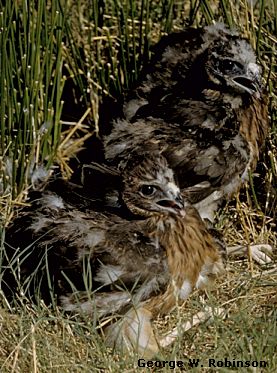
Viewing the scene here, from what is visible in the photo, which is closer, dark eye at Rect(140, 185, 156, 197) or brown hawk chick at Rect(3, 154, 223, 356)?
brown hawk chick at Rect(3, 154, 223, 356)

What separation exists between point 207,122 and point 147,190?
2.51 feet

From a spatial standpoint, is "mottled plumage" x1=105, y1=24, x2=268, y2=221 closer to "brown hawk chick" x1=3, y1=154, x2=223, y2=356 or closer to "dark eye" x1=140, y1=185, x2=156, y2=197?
"brown hawk chick" x1=3, y1=154, x2=223, y2=356

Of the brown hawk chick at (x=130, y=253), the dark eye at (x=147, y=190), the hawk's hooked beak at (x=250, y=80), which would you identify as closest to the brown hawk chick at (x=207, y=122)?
the hawk's hooked beak at (x=250, y=80)

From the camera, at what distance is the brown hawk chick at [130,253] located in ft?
13.8

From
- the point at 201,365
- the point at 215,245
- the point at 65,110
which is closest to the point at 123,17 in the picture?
the point at 65,110

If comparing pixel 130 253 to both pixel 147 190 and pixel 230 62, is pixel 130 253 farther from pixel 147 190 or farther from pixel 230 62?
pixel 230 62

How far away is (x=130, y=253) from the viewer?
4.29 metres

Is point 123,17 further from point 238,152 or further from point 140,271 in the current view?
point 140,271

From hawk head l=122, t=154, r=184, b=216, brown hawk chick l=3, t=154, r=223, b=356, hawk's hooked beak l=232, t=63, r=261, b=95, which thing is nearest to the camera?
brown hawk chick l=3, t=154, r=223, b=356

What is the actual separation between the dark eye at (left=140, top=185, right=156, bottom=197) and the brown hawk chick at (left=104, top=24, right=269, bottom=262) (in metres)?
0.51

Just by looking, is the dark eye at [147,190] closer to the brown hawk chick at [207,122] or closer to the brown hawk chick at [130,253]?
the brown hawk chick at [130,253]

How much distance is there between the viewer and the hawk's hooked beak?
4875 mm

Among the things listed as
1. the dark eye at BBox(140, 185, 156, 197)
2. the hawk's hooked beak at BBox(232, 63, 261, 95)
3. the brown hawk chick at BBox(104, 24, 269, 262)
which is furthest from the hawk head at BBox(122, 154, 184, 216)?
the hawk's hooked beak at BBox(232, 63, 261, 95)

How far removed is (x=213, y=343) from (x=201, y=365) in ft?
0.64
